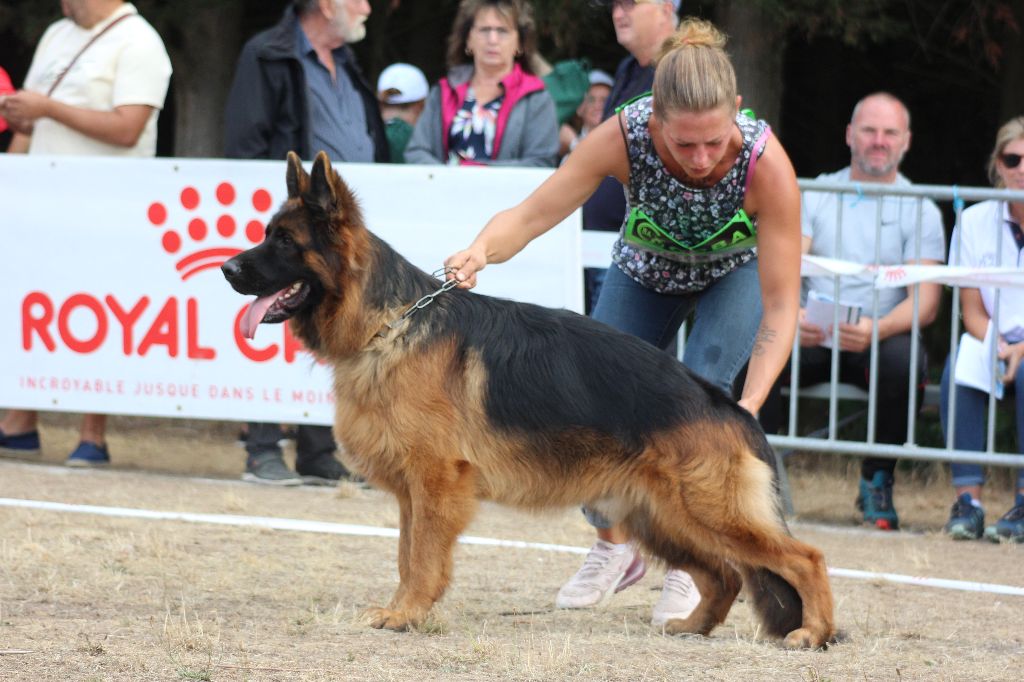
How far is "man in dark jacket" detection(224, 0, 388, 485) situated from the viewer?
772cm

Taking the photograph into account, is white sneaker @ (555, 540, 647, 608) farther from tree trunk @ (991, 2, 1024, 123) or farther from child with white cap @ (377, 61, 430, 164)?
tree trunk @ (991, 2, 1024, 123)

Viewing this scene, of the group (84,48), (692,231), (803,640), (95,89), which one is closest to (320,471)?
(95,89)

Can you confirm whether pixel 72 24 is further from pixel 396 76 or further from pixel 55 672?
pixel 55 672

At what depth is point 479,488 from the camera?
4.83 metres

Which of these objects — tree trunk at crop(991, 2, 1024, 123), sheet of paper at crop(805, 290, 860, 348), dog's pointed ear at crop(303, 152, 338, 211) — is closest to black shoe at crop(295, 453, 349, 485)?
sheet of paper at crop(805, 290, 860, 348)

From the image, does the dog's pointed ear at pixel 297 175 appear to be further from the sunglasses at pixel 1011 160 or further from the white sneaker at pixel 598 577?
the sunglasses at pixel 1011 160

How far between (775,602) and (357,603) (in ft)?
4.83

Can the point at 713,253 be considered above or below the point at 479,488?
above

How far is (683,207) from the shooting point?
16.0 ft

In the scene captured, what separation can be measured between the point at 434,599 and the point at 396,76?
5597mm

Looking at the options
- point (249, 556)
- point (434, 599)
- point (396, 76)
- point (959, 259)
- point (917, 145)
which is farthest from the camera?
point (917, 145)

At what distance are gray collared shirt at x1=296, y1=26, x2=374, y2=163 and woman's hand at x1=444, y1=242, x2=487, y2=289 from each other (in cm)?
317

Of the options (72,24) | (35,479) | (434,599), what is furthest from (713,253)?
(72,24)

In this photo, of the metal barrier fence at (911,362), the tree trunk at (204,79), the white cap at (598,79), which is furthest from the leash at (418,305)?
the tree trunk at (204,79)
